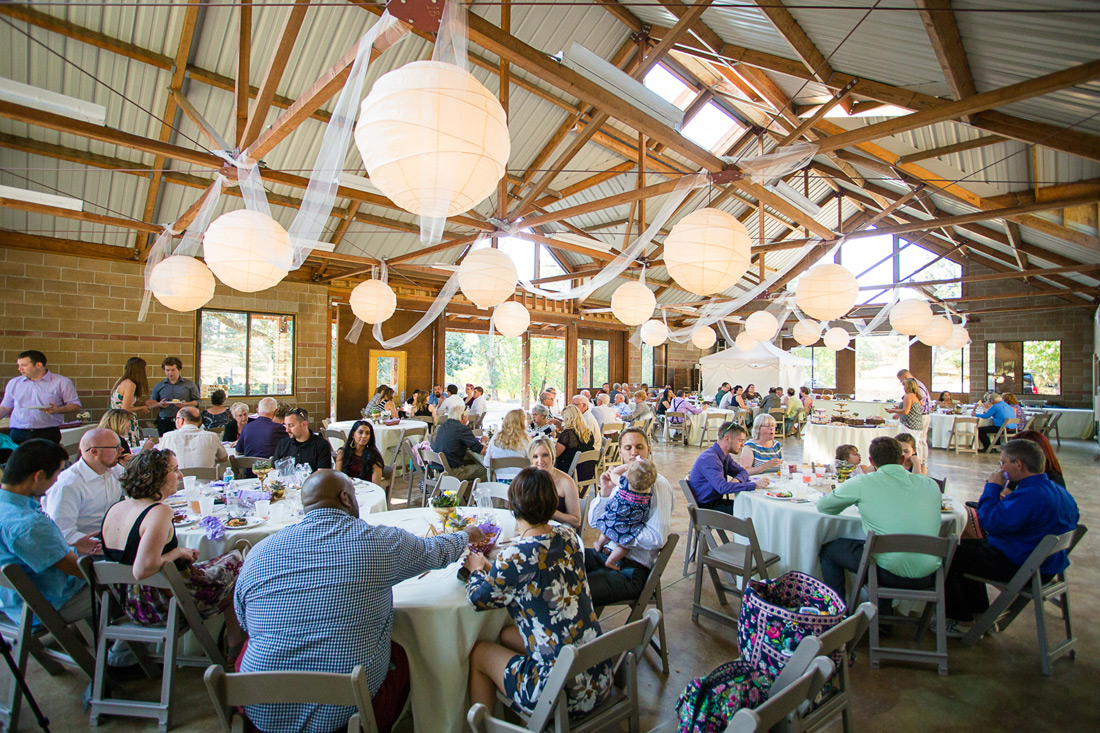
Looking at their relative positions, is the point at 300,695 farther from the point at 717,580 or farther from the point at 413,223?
the point at 413,223

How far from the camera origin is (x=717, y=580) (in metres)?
3.36

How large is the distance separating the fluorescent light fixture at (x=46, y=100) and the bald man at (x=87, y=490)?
2776 mm

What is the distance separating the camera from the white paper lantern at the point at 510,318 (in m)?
6.79

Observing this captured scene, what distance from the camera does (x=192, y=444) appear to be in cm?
413

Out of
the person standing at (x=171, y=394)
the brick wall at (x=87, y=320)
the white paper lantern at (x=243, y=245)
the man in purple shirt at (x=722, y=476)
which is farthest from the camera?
the brick wall at (x=87, y=320)

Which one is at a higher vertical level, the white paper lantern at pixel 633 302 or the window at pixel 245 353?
the white paper lantern at pixel 633 302

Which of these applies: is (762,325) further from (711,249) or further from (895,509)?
(895,509)

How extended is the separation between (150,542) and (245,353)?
807cm

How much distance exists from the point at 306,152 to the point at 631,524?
704 cm

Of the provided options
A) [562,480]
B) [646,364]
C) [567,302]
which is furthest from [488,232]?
[646,364]

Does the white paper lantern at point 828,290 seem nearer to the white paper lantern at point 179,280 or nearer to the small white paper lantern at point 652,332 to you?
the small white paper lantern at point 652,332

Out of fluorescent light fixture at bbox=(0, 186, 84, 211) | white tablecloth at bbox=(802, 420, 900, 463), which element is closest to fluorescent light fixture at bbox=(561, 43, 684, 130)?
fluorescent light fixture at bbox=(0, 186, 84, 211)

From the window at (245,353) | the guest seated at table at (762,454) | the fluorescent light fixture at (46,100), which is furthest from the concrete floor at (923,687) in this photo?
the window at (245,353)

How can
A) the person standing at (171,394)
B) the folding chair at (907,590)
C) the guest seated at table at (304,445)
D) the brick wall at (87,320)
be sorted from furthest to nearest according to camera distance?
the brick wall at (87,320) → the person standing at (171,394) → the guest seated at table at (304,445) → the folding chair at (907,590)
